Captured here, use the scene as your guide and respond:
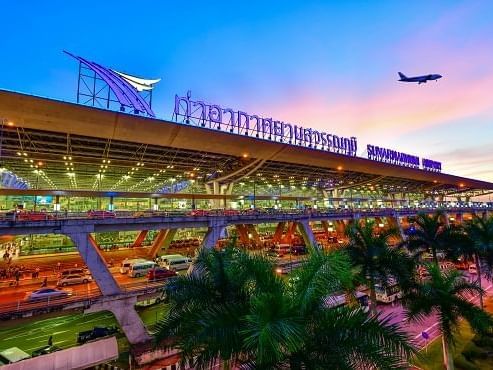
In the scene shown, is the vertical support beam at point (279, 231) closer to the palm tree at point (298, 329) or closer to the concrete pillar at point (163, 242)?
the concrete pillar at point (163, 242)

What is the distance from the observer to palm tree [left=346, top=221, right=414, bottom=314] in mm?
15852

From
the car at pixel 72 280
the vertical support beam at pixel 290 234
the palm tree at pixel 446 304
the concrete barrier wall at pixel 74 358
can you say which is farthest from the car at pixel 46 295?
the vertical support beam at pixel 290 234

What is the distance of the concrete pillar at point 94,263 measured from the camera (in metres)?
21.0

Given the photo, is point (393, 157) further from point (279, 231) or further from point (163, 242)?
point (163, 242)

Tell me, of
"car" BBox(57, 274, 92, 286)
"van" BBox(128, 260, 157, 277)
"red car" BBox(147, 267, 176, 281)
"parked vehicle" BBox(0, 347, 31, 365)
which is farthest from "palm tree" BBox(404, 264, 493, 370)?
"car" BBox(57, 274, 92, 286)

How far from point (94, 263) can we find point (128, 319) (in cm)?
468

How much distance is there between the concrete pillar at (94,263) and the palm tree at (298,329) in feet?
49.9

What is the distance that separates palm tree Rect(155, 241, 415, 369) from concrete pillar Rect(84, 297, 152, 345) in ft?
49.4

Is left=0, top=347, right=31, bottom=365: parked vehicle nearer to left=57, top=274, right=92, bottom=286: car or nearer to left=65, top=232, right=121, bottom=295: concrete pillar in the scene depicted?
left=57, top=274, right=92, bottom=286: car

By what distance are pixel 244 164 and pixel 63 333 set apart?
32618 mm

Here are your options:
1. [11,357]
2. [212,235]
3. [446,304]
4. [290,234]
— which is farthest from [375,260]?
[290,234]

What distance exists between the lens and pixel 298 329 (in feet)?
18.8

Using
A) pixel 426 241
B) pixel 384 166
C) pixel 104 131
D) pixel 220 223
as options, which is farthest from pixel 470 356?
pixel 384 166

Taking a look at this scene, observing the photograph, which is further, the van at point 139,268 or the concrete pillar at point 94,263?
the van at point 139,268
